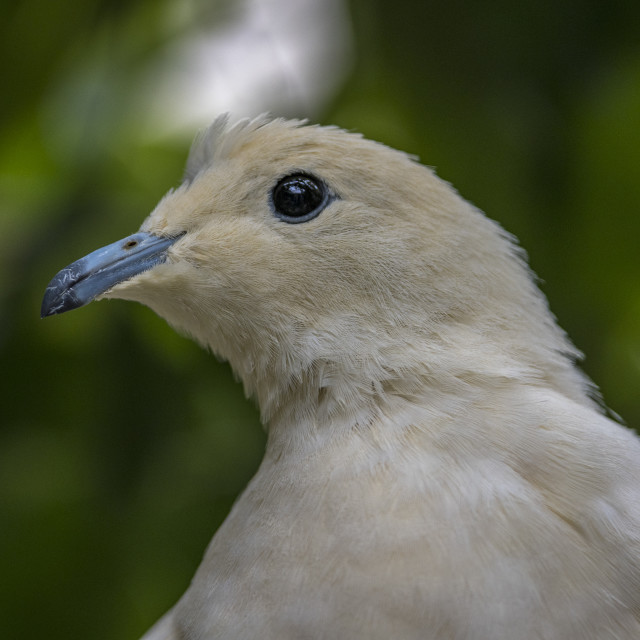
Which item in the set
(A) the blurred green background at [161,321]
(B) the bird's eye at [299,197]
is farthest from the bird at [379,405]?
(A) the blurred green background at [161,321]

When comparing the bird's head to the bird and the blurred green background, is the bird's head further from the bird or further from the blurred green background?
the blurred green background

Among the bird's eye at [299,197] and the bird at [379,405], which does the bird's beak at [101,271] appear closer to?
the bird at [379,405]

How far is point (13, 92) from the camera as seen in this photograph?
8.11 ft

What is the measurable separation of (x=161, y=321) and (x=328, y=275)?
1.03 meters

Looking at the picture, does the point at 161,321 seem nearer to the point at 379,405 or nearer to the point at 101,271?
the point at 101,271

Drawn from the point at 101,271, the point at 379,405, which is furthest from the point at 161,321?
the point at 379,405

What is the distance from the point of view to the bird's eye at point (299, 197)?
154cm

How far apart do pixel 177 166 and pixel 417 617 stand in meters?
1.79

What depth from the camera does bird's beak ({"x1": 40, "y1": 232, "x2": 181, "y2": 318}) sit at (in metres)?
1.50

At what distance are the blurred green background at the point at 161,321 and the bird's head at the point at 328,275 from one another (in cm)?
86

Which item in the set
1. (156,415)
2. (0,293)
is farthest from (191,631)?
(0,293)

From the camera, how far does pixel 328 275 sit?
1.51 metres

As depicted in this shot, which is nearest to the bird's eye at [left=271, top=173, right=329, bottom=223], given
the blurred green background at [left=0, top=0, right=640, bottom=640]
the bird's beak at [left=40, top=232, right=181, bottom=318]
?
the bird's beak at [left=40, top=232, right=181, bottom=318]

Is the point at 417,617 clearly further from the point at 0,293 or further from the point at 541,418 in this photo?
the point at 0,293
